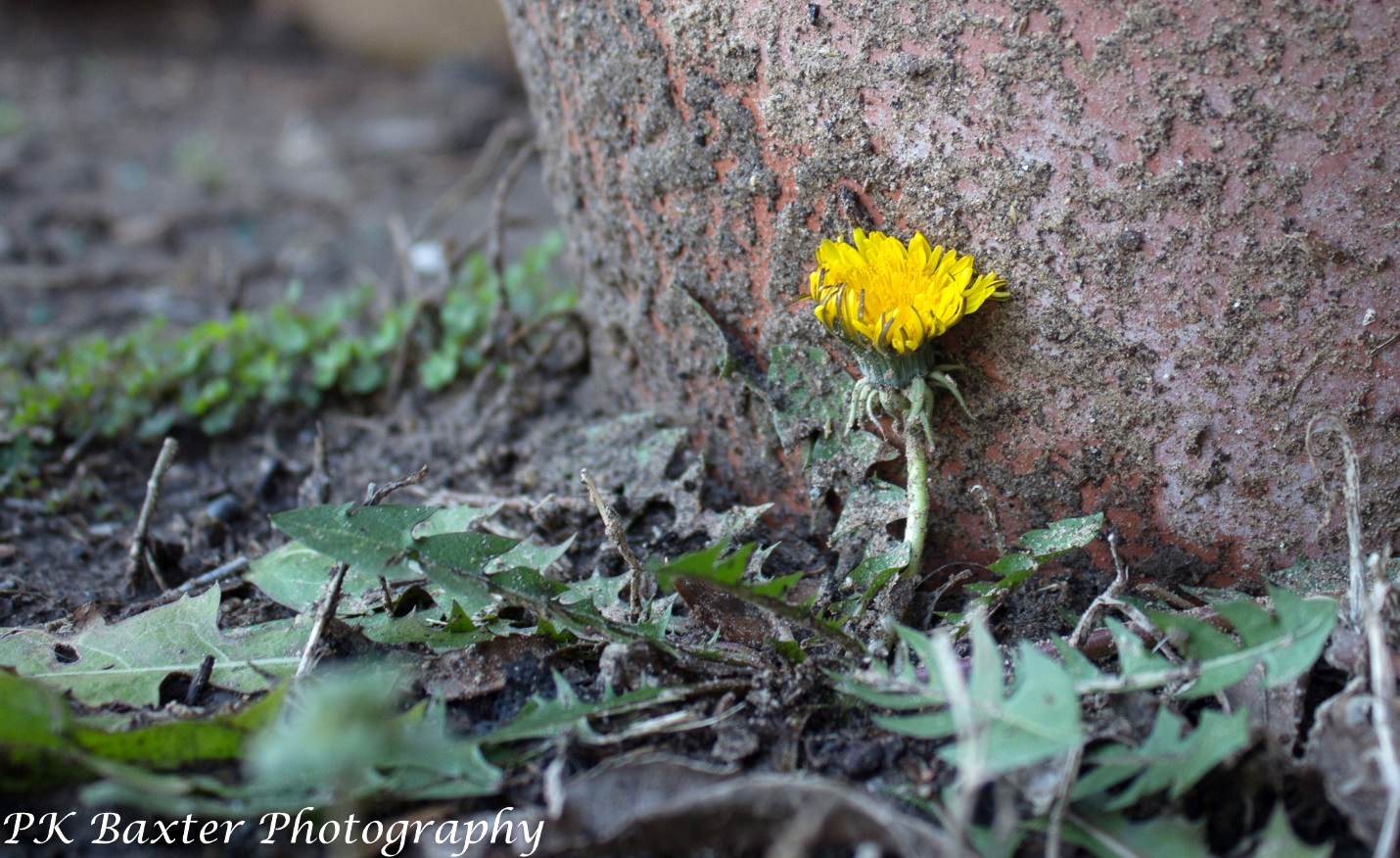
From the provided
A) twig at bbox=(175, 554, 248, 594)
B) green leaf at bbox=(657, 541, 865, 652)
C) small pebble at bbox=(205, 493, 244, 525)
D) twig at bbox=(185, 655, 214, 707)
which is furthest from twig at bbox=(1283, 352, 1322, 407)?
small pebble at bbox=(205, 493, 244, 525)

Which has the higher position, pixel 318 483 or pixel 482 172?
pixel 482 172

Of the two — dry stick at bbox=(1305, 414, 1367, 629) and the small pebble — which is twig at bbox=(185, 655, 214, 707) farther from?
dry stick at bbox=(1305, 414, 1367, 629)

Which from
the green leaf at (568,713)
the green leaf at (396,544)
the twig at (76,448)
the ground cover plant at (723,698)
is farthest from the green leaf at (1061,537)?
the twig at (76,448)

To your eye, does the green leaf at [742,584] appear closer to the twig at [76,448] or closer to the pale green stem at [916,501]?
the pale green stem at [916,501]

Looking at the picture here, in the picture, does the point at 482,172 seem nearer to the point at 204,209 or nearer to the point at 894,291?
the point at 894,291

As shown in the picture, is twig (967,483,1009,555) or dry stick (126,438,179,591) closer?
twig (967,483,1009,555)

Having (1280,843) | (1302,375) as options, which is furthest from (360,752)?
(1302,375)

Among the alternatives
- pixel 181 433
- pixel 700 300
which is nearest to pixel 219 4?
pixel 181 433
